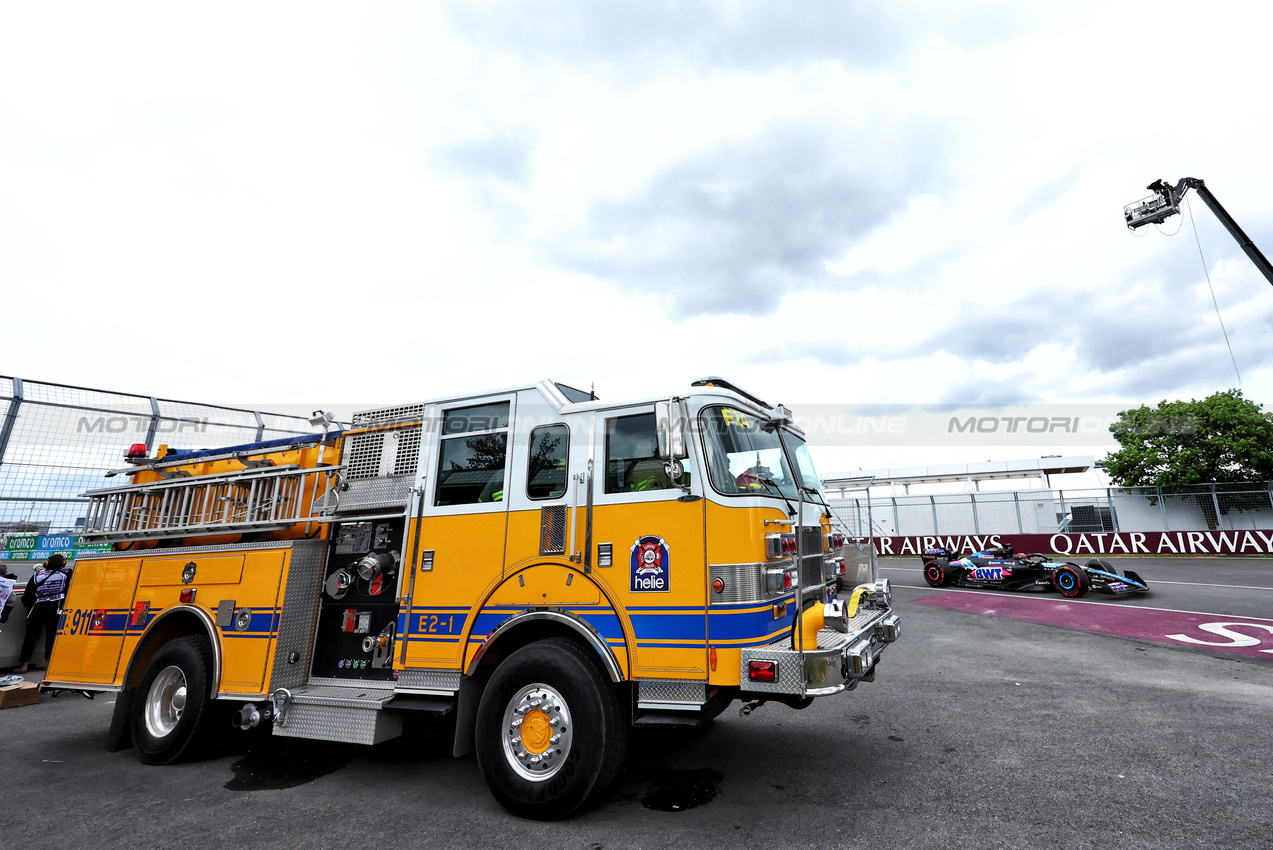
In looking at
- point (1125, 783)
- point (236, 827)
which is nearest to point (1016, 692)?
point (1125, 783)

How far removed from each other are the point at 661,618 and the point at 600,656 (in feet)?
1.73

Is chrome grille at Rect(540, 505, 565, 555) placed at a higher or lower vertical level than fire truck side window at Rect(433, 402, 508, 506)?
lower

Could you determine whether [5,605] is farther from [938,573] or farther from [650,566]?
[938,573]

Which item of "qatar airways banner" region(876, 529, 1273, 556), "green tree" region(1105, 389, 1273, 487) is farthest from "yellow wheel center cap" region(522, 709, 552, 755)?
"green tree" region(1105, 389, 1273, 487)

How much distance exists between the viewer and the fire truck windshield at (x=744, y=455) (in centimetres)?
434

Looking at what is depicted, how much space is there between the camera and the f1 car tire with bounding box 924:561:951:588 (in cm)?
1647

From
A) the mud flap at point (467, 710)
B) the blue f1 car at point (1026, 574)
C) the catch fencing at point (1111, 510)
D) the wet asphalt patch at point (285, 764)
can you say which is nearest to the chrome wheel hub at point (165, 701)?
the wet asphalt patch at point (285, 764)

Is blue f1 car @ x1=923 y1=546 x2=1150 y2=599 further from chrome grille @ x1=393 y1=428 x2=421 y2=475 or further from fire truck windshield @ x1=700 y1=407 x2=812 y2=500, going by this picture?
chrome grille @ x1=393 y1=428 x2=421 y2=475

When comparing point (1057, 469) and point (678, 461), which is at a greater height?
point (1057, 469)

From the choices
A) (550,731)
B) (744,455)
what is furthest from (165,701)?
(744,455)

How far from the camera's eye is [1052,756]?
488cm

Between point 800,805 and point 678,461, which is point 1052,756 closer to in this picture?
point 800,805

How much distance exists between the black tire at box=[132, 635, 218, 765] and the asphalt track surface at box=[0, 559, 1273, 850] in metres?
0.21

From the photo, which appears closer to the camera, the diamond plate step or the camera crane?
the diamond plate step
